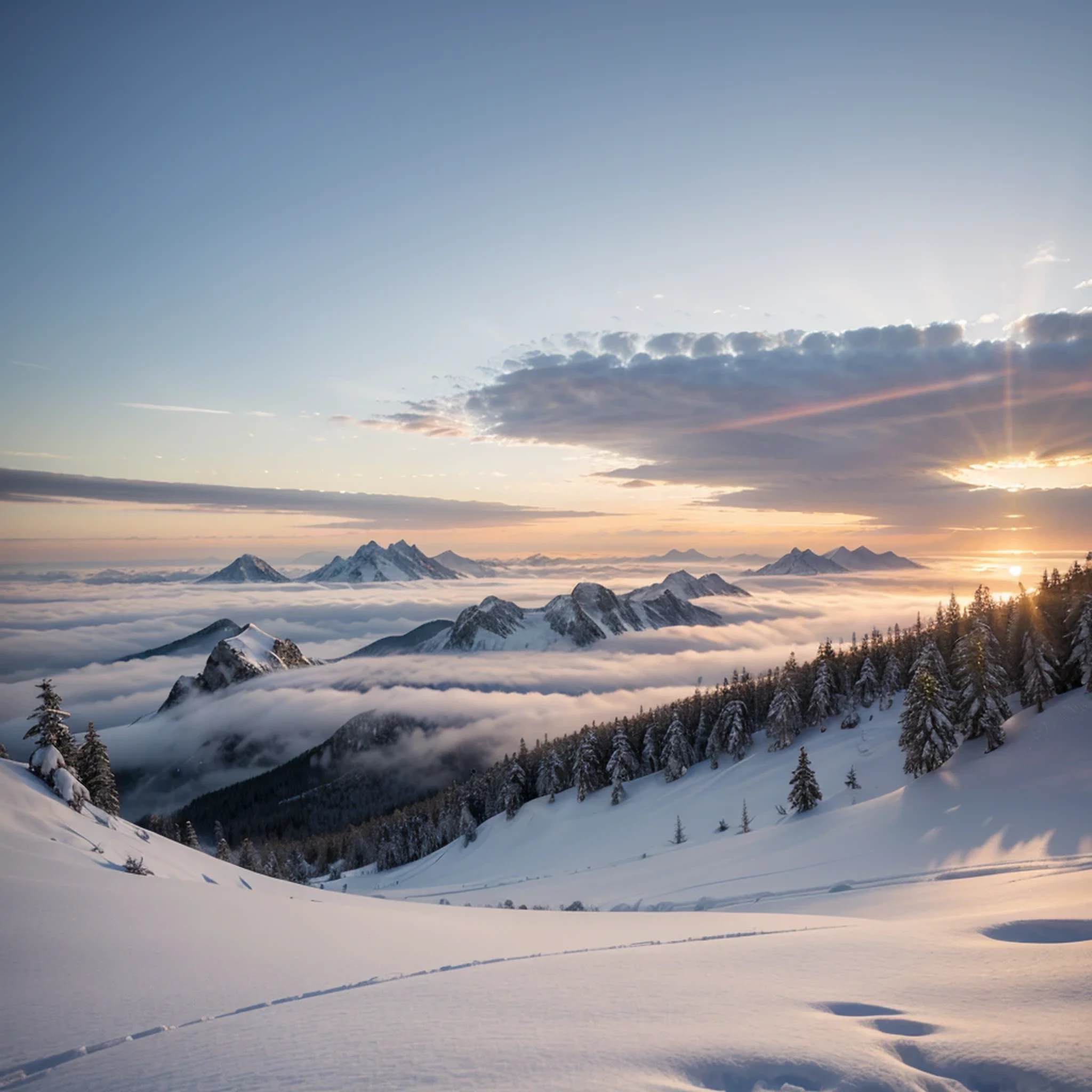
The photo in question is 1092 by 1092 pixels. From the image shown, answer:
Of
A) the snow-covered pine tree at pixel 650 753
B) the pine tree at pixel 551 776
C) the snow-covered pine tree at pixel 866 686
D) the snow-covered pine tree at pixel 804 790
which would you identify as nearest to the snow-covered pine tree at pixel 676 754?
the snow-covered pine tree at pixel 650 753

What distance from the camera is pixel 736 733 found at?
68.8 meters

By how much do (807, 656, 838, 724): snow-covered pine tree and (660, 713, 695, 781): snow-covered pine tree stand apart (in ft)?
50.1

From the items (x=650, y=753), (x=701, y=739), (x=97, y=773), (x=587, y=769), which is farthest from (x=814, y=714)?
(x=97, y=773)

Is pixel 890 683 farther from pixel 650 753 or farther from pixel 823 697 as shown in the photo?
pixel 650 753

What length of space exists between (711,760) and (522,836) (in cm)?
2453

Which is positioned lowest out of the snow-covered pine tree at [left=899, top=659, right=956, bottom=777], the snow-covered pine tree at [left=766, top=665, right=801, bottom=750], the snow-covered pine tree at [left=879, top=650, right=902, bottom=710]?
the snow-covered pine tree at [left=766, top=665, right=801, bottom=750]

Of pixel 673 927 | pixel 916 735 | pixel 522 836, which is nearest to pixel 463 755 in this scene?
pixel 522 836

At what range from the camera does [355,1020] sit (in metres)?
6.96

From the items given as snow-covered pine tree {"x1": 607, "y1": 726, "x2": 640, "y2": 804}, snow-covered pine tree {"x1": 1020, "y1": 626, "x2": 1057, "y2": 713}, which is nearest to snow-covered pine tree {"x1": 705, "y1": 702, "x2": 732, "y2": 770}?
snow-covered pine tree {"x1": 607, "y1": 726, "x2": 640, "y2": 804}

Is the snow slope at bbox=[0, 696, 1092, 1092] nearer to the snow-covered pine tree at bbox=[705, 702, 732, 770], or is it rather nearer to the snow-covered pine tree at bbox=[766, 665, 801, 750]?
the snow-covered pine tree at bbox=[766, 665, 801, 750]

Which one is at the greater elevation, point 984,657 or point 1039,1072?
point 1039,1072

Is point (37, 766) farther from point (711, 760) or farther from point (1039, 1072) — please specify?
point (711, 760)

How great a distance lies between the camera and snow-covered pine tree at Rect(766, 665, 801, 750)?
64.9m

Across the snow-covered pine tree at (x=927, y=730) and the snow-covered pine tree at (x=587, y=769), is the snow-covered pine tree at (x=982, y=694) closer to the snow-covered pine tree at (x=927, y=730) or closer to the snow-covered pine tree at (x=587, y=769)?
the snow-covered pine tree at (x=927, y=730)
